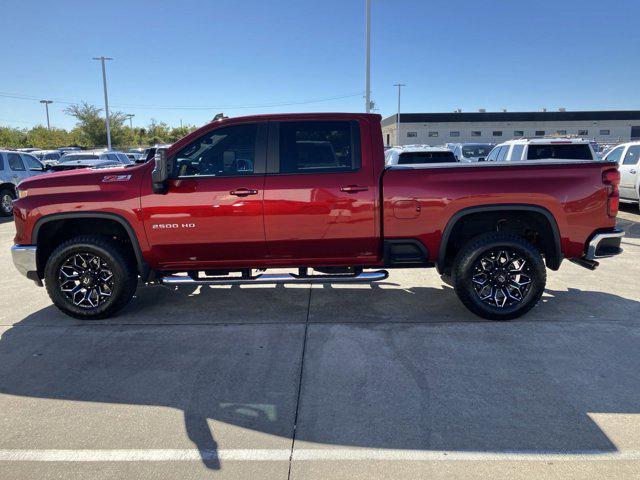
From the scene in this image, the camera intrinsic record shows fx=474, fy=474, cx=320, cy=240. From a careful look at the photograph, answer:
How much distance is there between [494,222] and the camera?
16.9ft

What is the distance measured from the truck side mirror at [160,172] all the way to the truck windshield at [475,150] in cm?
1796

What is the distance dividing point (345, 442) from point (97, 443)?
61.6 inches

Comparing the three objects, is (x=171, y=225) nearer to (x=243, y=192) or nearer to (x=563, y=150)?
(x=243, y=192)

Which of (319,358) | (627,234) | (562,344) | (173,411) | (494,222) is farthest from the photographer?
(627,234)

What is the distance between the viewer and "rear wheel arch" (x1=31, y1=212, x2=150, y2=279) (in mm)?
4777

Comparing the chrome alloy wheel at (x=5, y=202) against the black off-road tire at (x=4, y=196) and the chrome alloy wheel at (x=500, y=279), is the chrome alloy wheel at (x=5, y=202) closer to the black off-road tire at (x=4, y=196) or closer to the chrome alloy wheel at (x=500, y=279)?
the black off-road tire at (x=4, y=196)

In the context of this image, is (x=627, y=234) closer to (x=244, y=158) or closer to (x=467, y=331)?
(x=467, y=331)

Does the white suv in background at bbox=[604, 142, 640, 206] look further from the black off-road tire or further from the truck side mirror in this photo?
the black off-road tire

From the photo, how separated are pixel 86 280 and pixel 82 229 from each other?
1.86 feet

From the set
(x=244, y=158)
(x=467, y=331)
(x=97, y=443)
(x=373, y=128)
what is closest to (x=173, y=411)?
(x=97, y=443)

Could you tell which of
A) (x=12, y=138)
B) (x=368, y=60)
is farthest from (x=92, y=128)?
(x=368, y=60)

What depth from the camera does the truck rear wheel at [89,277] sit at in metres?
4.85

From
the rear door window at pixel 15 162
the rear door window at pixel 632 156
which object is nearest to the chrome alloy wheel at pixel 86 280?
the rear door window at pixel 15 162

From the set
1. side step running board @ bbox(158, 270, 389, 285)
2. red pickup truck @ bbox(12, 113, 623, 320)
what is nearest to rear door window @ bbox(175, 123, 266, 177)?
red pickup truck @ bbox(12, 113, 623, 320)
